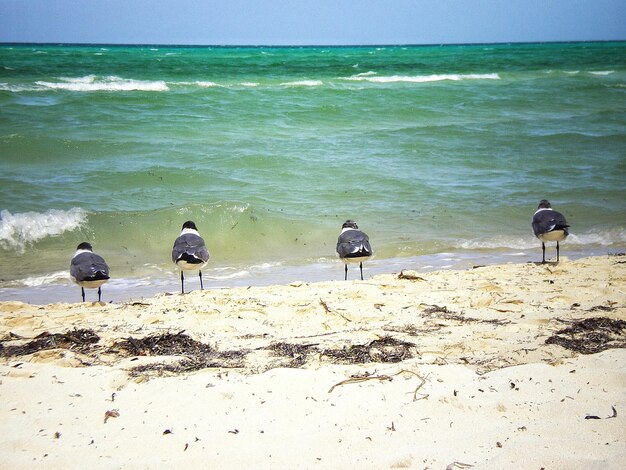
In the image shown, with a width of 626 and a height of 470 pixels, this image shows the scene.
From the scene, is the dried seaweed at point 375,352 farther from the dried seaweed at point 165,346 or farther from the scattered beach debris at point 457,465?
the scattered beach debris at point 457,465

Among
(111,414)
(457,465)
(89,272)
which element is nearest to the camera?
(457,465)

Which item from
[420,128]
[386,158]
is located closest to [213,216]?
[386,158]

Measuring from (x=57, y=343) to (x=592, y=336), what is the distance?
365 centimetres

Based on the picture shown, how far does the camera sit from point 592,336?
4.33 metres

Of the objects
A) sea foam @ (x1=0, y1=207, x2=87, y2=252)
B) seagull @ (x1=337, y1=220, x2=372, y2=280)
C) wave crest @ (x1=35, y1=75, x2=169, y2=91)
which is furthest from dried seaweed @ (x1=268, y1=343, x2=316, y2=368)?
wave crest @ (x1=35, y1=75, x2=169, y2=91)

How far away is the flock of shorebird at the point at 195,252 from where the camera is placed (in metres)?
6.59

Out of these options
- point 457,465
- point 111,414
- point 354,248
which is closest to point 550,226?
point 354,248

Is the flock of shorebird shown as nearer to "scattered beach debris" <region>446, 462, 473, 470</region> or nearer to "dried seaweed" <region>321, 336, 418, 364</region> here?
"dried seaweed" <region>321, 336, 418, 364</region>

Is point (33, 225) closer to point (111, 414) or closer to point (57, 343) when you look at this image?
point (57, 343)

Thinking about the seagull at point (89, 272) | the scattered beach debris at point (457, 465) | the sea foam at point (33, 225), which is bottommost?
the scattered beach debris at point (457, 465)

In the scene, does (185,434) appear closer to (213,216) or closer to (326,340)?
(326,340)

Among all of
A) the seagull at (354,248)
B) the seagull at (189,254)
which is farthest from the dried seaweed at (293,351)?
the seagull at (354,248)

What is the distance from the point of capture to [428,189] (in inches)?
455

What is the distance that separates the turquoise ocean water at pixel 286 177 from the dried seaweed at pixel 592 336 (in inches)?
144
